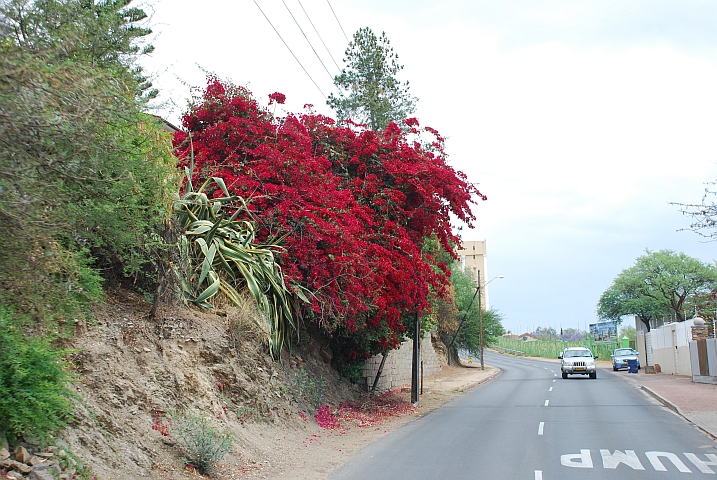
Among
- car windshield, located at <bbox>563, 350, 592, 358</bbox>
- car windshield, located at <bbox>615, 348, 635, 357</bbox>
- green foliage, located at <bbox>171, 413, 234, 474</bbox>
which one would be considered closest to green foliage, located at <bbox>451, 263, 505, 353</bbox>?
car windshield, located at <bbox>615, 348, 635, 357</bbox>

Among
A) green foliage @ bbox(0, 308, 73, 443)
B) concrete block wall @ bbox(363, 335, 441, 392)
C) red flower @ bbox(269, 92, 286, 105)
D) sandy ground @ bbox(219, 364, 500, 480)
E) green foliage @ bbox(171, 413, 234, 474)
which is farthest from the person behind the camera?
concrete block wall @ bbox(363, 335, 441, 392)

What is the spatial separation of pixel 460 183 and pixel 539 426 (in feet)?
22.1

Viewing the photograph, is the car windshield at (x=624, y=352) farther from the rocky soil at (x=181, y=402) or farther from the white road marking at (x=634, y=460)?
the white road marking at (x=634, y=460)

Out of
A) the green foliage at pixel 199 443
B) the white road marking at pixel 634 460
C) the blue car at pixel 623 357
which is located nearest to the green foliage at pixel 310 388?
the green foliage at pixel 199 443

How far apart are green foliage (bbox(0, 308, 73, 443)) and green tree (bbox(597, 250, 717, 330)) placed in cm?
5276

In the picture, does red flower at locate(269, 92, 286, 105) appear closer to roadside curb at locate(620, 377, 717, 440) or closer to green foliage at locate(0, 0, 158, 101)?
green foliage at locate(0, 0, 158, 101)

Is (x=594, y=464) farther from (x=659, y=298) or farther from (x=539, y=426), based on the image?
(x=659, y=298)

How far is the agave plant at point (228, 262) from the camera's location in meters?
11.9

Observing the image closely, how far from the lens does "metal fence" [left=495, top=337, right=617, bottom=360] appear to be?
236 ft

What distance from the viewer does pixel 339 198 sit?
16.0 meters

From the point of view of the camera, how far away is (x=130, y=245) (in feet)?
31.6

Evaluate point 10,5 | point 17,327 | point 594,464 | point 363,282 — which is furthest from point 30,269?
point 363,282

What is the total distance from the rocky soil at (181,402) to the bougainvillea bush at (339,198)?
2044 millimetres

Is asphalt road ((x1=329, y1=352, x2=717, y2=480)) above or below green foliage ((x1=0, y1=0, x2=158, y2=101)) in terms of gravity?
below
